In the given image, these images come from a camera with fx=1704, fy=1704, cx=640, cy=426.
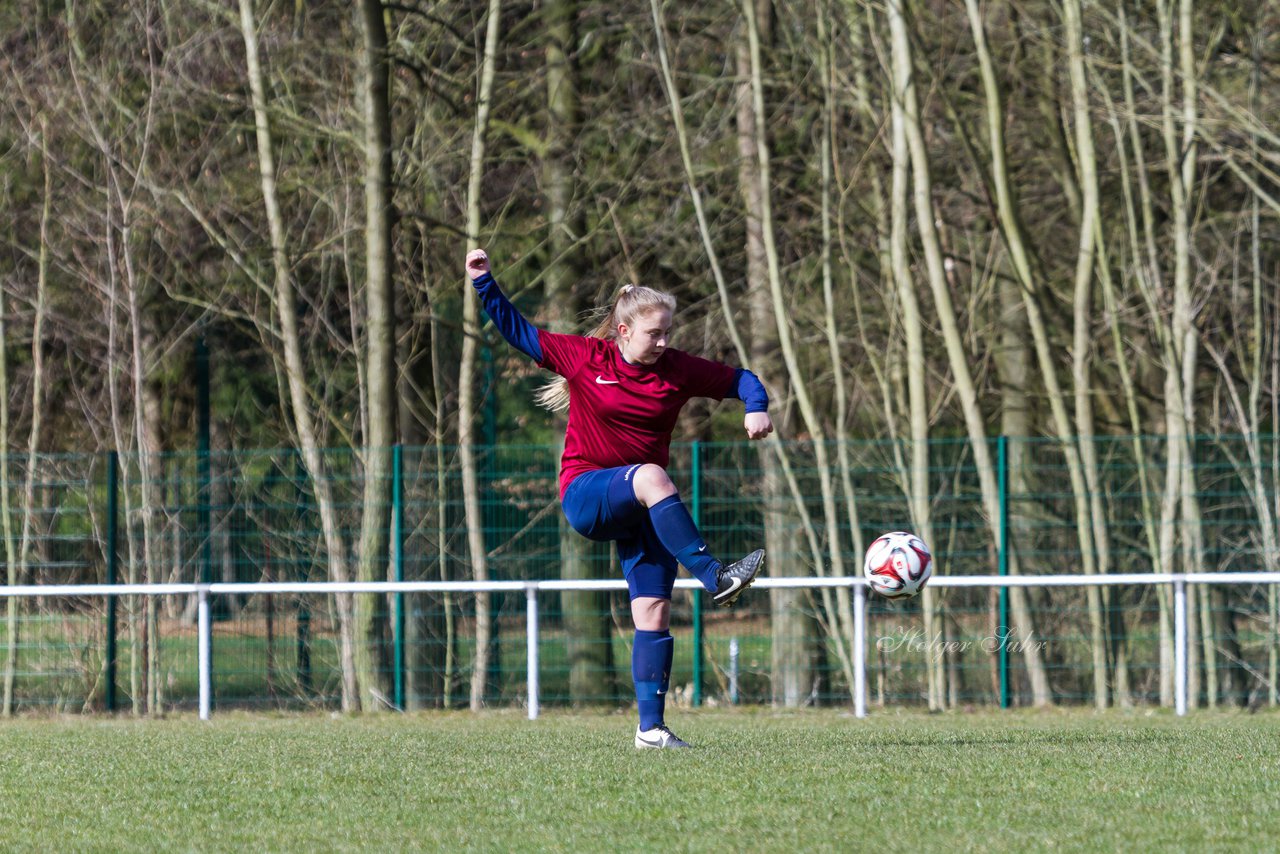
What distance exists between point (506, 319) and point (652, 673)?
1.51 metres

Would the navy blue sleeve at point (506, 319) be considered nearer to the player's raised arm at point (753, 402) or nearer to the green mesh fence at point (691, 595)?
the player's raised arm at point (753, 402)

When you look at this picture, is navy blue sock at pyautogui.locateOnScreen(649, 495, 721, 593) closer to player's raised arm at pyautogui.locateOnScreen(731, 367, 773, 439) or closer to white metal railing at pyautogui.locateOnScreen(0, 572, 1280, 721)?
player's raised arm at pyautogui.locateOnScreen(731, 367, 773, 439)

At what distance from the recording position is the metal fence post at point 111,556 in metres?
12.1

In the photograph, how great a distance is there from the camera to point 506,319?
6.68m

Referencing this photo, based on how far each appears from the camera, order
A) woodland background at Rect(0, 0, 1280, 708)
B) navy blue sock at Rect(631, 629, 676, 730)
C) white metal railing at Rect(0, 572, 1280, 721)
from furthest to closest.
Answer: woodland background at Rect(0, 0, 1280, 708) < white metal railing at Rect(0, 572, 1280, 721) < navy blue sock at Rect(631, 629, 676, 730)

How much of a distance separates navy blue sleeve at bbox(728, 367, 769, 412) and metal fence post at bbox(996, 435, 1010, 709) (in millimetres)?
4710

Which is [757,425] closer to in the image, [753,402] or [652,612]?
[753,402]

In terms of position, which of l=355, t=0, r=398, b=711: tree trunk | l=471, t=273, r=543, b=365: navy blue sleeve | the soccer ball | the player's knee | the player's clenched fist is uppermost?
l=355, t=0, r=398, b=711: tree trunk

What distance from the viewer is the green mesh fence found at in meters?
11.8

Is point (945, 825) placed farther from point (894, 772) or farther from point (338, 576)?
point (338, 576)

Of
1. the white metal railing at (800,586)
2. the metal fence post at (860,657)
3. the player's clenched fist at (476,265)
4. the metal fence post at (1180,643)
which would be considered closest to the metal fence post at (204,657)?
the white metal railing at (800,586)

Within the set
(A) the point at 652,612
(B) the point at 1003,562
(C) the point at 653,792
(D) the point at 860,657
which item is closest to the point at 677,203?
(B) the point at 1003,562

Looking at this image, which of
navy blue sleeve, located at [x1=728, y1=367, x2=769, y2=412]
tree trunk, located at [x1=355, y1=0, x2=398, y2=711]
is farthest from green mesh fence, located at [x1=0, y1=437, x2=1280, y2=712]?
navy blue sleeve, located at [x1=728, y1=367, x2=769, y2=412]

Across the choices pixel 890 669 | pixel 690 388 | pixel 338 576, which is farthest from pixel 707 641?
pixel 690 388
